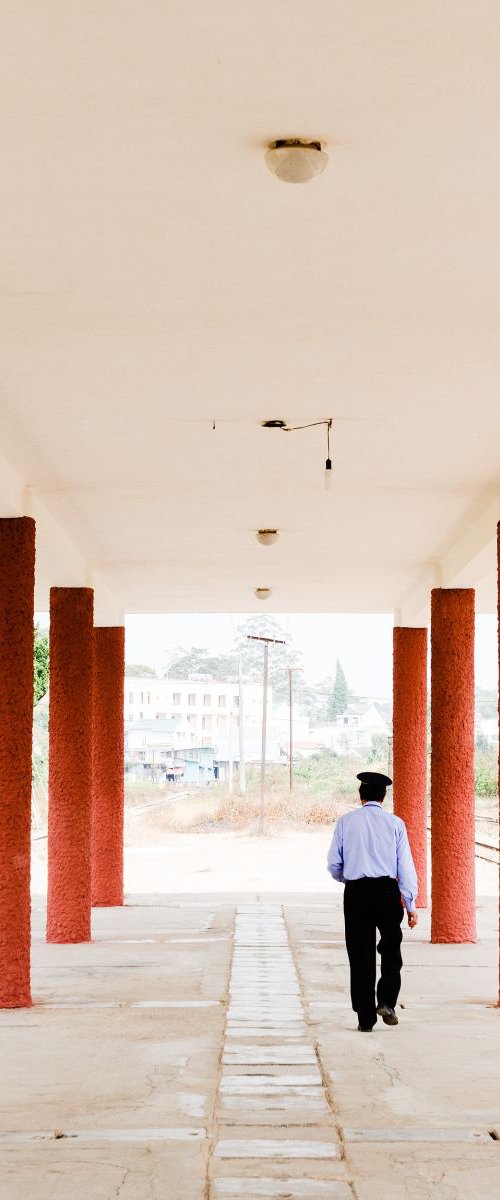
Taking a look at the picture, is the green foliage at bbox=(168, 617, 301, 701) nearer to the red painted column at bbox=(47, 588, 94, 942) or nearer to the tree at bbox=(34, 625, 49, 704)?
the tree at bbox=(34, 625, 49, 704)

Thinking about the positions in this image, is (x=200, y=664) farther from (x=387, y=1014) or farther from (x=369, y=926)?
(x=369, y=926)

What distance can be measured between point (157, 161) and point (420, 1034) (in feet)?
17.4

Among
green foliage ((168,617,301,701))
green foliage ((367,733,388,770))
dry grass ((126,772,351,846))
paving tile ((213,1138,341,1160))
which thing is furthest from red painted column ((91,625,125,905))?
green foliage ((168,617,301,701))

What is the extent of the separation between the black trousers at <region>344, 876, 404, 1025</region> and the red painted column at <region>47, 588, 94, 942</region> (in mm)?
4337

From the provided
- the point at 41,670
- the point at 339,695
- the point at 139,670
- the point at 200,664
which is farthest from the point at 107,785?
the point at 339,695

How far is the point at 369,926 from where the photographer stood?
725cm

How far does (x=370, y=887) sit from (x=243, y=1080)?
1.42 m

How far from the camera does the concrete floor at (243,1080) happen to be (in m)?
4.83

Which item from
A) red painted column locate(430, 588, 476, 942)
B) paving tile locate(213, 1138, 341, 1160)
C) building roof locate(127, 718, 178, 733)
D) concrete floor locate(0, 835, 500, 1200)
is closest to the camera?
concrete floor locate(0, 835, 500, 1200)

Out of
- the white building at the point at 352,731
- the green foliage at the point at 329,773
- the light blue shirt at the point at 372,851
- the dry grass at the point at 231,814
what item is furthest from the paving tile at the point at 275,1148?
the white building at the point at 352,731

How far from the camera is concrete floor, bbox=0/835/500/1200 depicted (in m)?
4.83

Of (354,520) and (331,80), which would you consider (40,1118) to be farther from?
(354,520)

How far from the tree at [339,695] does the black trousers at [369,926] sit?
79.8 m

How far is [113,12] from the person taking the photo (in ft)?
10.6
